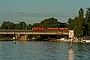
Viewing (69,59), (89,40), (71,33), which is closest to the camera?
(69,59)

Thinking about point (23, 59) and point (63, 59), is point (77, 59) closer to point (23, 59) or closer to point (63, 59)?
point (63, 59)

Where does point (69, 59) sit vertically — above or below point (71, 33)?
below

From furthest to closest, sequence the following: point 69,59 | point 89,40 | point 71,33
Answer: point 89,40 < point 71,33 < point 69,59

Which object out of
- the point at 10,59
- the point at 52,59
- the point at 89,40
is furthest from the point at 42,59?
the point at 89,40

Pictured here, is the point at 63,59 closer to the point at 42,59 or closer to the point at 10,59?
the point at 42,59

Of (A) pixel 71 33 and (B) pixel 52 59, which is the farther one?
(A) pixel 71 33

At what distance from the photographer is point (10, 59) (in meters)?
52.3

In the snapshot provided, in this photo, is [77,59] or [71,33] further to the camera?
[71,33]

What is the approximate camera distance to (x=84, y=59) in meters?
53.8

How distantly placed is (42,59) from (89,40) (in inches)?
5520

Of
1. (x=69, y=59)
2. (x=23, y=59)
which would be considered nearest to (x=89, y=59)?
(x=69, y=59)

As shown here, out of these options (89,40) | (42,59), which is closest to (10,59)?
(42,59)

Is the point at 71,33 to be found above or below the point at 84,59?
above

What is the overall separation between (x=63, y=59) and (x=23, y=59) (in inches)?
266
